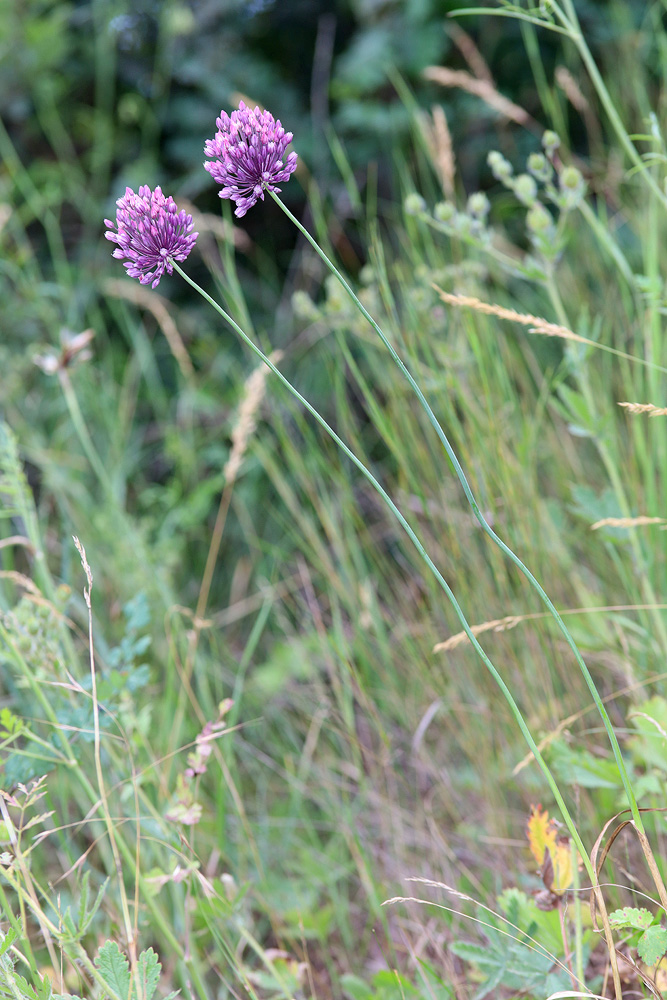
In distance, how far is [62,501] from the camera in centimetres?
197

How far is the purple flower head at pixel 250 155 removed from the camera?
708 millimetres

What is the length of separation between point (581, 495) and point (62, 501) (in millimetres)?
1294

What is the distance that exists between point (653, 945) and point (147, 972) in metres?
0.50

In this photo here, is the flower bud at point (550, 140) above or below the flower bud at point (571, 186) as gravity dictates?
above

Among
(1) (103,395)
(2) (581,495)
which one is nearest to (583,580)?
(2) (581,495)

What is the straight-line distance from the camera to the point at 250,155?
2.33 ft

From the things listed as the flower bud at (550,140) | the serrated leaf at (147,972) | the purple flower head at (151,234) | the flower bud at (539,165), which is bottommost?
the serrated leaf at (147,972)

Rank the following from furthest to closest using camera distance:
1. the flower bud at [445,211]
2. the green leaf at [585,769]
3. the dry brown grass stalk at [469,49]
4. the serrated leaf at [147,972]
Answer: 1. the dry brown grass stalk at [469,49]
2. the flower bud at [445,211]
3. the green leaf at [585,769]
4. the serrated leaf at [147,972]

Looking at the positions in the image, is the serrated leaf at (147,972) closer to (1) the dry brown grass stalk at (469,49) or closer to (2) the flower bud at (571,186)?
(2) the flower bud at (571,186)

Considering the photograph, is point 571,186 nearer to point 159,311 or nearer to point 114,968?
point 159,311

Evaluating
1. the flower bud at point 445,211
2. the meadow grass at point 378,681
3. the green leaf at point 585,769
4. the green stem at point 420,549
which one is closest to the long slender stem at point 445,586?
the green stem at point 420,549

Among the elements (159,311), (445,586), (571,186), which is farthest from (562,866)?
(159,311)

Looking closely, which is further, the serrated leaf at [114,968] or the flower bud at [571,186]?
the flower bud at [571,186]

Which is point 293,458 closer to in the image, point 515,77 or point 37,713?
point 37,713
